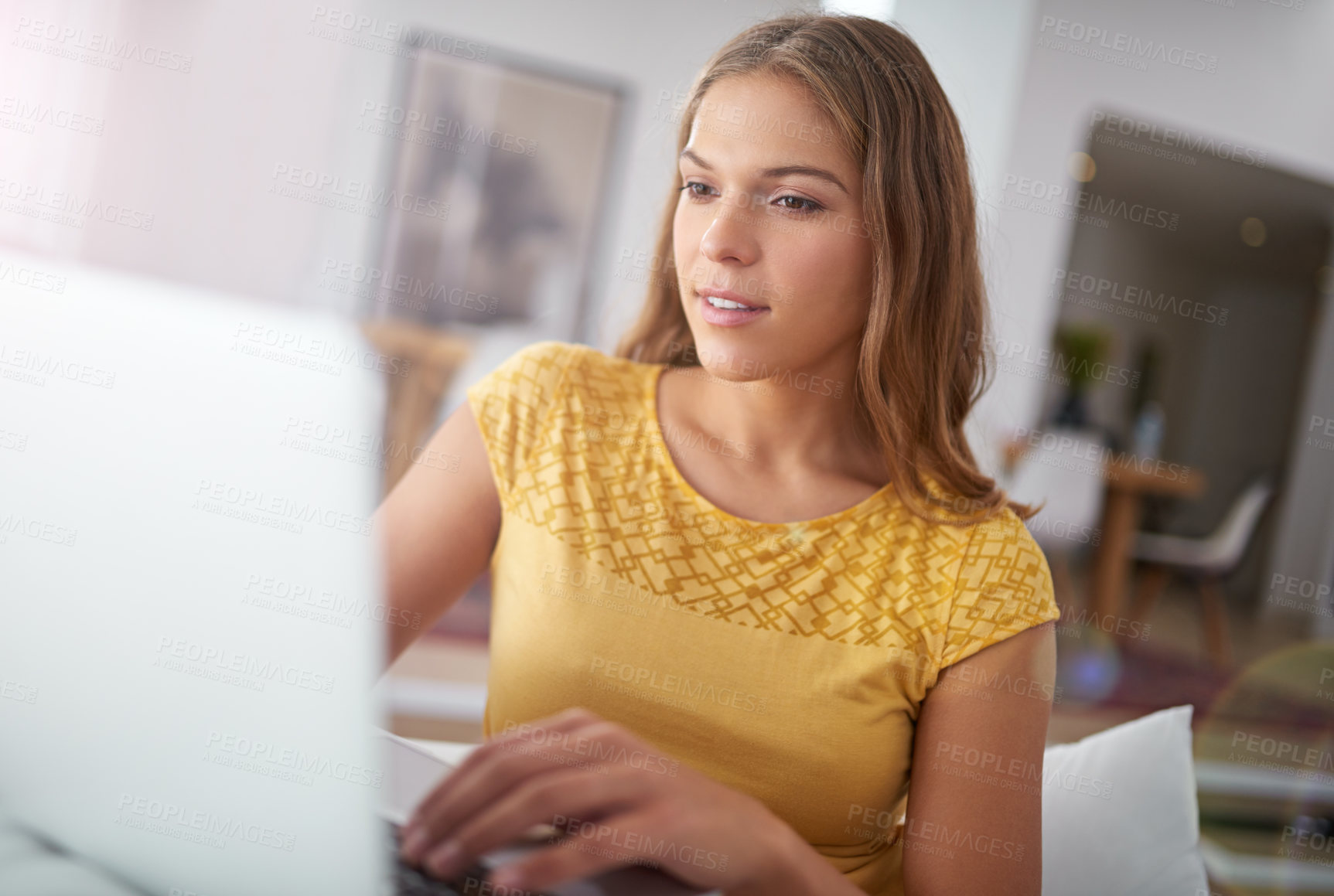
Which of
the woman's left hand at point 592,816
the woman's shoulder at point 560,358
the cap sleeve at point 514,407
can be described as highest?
the woman's shoulder at point 560,358

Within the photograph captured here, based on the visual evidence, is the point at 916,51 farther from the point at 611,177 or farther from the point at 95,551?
the point at 611,177

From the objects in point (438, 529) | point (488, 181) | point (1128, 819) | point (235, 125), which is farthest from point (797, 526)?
point (235, 125)

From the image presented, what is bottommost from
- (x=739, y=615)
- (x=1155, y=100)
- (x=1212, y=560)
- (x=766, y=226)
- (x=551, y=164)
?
(x=1212, y=560)

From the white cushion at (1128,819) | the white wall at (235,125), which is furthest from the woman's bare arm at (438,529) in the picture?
the white wall at (235,125)

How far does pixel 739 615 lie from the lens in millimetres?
1001

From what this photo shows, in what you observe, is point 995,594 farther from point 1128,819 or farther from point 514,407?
point 514,407

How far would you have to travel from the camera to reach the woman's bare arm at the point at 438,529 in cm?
104

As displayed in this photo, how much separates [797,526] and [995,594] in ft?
0.65

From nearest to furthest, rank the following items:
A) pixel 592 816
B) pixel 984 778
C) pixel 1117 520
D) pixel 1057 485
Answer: pixel 592 816 < pixel 984 778 < pixel 1057 485 < pixel 1117 520

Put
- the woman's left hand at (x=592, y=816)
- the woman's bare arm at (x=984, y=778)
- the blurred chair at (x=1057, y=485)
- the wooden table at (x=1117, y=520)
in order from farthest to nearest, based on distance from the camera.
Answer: the wooden table at (x=1117, y=520)
the blurred chair at (x=1057, y=485)
the woman's bare arm at (x=984, y=778)
the woman's left hand at (x=592, y=816)

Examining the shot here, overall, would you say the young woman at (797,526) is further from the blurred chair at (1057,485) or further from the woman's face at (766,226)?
the blurred chair at (1057,485)

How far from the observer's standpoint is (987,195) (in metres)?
4.02

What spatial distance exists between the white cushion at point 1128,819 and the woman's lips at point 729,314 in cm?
62

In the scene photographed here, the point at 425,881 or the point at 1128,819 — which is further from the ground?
the point at 425,881
